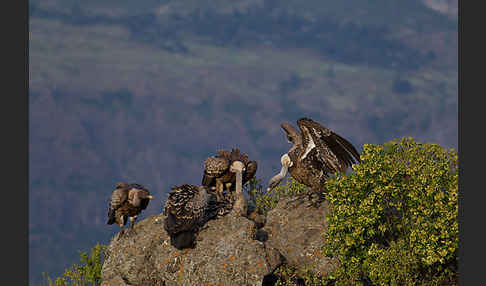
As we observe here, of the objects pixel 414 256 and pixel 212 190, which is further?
pixel 212 190

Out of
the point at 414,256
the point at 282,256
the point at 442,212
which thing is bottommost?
the point at 282,256

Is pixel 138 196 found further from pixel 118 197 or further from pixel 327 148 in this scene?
pixel 327 148

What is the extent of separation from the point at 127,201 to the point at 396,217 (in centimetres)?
1034

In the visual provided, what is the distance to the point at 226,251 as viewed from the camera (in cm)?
2462

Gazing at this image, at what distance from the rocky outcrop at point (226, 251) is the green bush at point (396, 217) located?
171 centimetres

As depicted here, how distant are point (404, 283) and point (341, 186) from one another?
406cm

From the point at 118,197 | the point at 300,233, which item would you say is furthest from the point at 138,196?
the point at 300,233

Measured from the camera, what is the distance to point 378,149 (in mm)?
25359

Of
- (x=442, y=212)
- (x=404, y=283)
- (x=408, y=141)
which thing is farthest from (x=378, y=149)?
(x=404, y=283)

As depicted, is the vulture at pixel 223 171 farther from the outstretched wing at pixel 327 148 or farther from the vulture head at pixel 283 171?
the outstretched wing at pixel 327 148

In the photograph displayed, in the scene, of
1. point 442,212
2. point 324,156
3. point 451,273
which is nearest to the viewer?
point 442,212

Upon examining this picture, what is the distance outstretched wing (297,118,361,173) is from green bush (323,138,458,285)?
1413mm

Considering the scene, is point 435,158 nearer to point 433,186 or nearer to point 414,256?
point 433,186

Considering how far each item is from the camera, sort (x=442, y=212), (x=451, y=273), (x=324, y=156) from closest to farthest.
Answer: (x=442, y=212) → (x=451, y=273) → (x=324, y=156)
